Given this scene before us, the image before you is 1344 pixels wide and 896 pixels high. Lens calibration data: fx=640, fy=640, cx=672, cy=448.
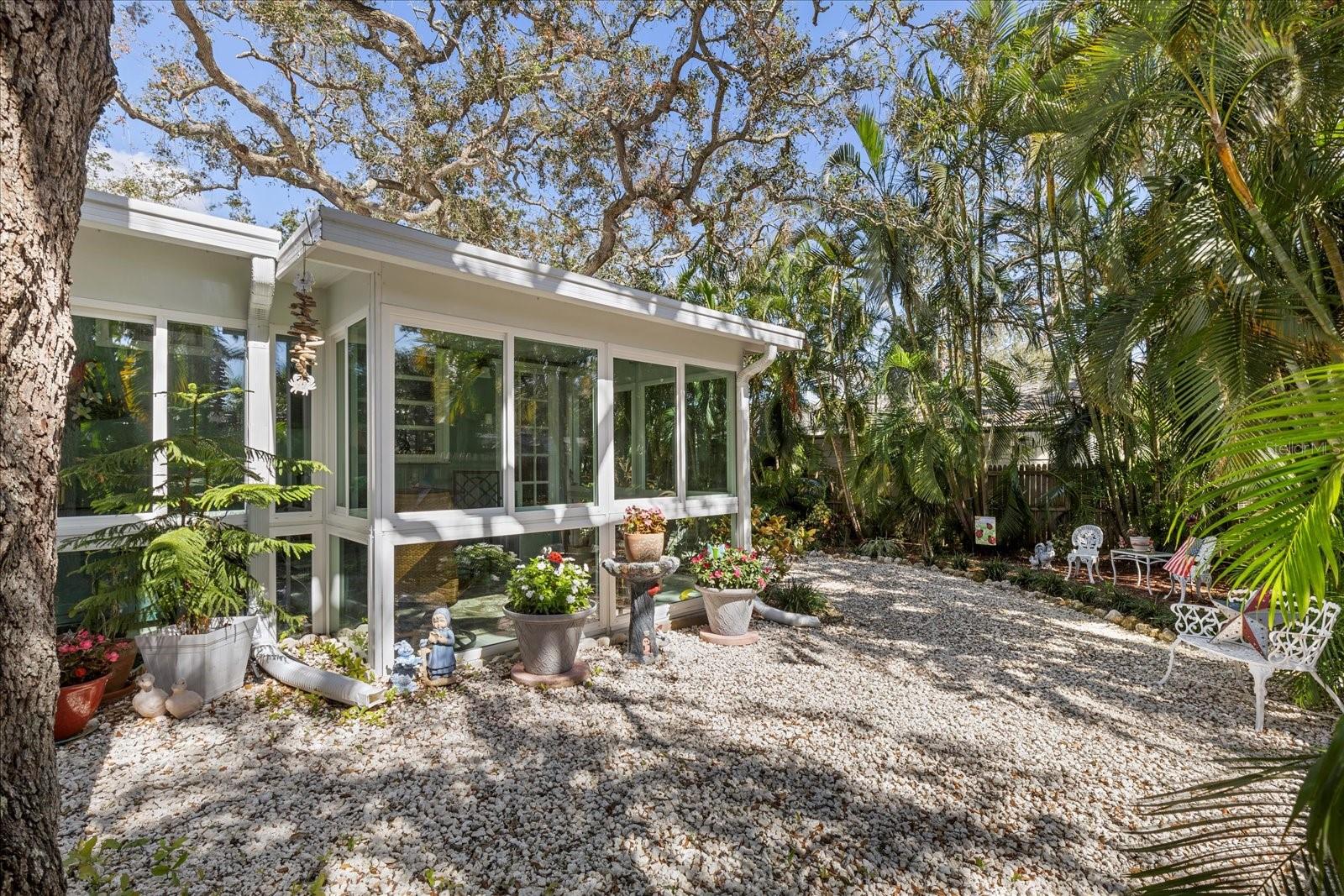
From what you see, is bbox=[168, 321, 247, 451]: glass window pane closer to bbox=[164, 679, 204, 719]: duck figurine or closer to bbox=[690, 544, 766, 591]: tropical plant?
bbox=[164, 679, 204, 719]: duck figurine

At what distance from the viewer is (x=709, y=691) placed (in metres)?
4.37

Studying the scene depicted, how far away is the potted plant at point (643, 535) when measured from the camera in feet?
16.8

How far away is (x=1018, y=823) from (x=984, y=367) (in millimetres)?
7884

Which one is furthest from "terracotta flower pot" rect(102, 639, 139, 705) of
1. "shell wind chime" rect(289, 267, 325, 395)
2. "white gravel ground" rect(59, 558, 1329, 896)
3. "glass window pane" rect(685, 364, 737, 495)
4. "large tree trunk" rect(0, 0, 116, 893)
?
"glass window pane" rect(685, 364, 737, 495)

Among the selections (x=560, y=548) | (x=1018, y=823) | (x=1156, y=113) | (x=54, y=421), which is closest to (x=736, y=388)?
(x=560, y=548)

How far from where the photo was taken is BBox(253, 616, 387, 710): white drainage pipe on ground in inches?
152

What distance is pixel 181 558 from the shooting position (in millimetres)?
3684

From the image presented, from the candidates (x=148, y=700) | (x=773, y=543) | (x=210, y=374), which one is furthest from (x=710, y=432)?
(x=148, y=700)

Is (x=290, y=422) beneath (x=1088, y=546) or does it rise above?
above

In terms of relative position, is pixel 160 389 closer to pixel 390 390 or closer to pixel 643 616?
pixel 390 390

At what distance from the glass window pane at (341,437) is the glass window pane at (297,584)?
0.57 m

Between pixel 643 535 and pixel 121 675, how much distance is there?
3510 millimetres

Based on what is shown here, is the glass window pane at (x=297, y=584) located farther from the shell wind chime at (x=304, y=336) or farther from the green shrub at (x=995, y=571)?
the green shrub at (x=995, y=571)

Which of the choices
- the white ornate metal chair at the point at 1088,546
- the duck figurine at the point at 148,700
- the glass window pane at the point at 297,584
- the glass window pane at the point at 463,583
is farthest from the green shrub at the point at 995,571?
the duck figurine at the point at 148,700
